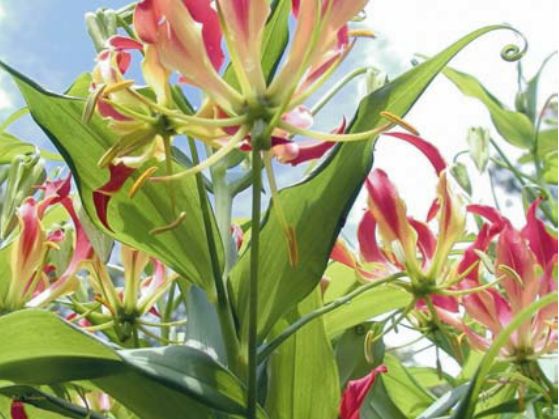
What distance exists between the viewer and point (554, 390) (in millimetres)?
760

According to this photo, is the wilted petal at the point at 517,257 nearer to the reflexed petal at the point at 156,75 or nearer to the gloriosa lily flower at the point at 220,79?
the gloriosa lily flower at the point at 220,79

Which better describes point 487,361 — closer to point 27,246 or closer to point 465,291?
point 465,291

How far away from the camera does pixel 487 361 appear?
22.8 inches

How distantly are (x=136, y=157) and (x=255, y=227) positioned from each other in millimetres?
106

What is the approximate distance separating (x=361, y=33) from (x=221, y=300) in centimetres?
22

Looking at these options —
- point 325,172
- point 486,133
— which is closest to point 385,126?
point 325,172

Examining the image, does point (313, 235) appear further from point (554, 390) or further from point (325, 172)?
point (554, 390)

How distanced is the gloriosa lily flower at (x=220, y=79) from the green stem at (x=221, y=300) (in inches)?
2.0

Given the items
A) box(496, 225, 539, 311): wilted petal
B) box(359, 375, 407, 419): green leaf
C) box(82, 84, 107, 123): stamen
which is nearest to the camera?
box(82, 84, 107, 123): stamen

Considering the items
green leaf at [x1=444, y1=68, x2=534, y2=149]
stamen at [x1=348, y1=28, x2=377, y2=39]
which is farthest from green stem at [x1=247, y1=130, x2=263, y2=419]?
green leaf at [x1=444, y1=68, x2=534, y2=149]

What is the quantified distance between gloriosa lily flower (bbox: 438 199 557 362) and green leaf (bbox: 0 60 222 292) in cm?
25

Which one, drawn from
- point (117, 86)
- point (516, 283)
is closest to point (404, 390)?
point (516, 283)

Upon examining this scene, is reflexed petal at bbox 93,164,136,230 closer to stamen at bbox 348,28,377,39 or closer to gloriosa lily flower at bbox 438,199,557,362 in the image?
stamen at bbox 348,28,377,39

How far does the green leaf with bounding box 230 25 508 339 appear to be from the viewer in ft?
2.05
